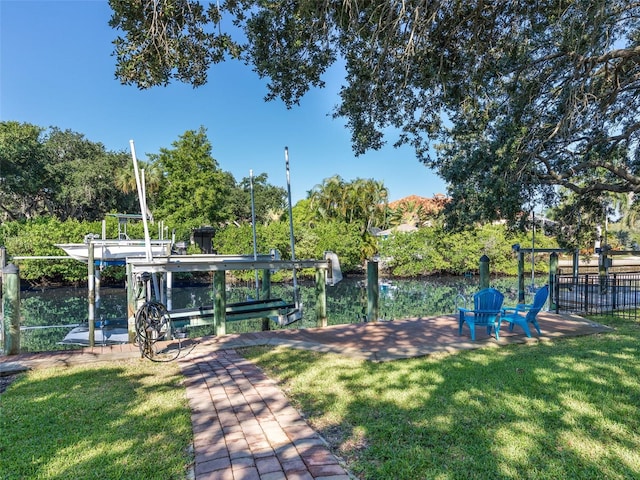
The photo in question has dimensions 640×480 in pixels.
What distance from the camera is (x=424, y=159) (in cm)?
923

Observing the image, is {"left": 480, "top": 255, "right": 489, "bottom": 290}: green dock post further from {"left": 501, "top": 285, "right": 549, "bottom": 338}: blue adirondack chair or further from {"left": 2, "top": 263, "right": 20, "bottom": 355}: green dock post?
{"left": 2, "top": 263, "right": 20, "bottom": 355}: green dock post

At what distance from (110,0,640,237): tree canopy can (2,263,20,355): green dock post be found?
3.31 meters

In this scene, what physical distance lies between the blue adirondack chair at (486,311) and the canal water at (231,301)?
3.61m

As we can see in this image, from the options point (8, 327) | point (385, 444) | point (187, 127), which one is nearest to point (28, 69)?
point (8, 327)

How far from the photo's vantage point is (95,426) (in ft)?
10.5

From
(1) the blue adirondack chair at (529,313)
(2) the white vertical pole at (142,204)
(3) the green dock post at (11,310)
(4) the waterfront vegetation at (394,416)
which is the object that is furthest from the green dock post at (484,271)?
(3) the green dock post at (11,310)

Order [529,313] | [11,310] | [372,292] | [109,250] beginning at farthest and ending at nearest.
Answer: [109,250]
[372,292]
[529,313]
[11,310]

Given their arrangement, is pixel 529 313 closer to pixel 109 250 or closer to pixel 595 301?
pixel 595 301

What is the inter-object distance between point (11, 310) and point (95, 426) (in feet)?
11.4

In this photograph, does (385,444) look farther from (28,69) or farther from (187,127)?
(187,127)

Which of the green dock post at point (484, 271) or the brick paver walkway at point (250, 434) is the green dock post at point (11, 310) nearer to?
the brick paver walkway at point (250, 434)

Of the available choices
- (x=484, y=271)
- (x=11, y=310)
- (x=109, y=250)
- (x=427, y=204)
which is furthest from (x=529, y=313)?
(x=427, y=204)

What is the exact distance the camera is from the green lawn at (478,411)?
253cm

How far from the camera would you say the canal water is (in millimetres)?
12710
